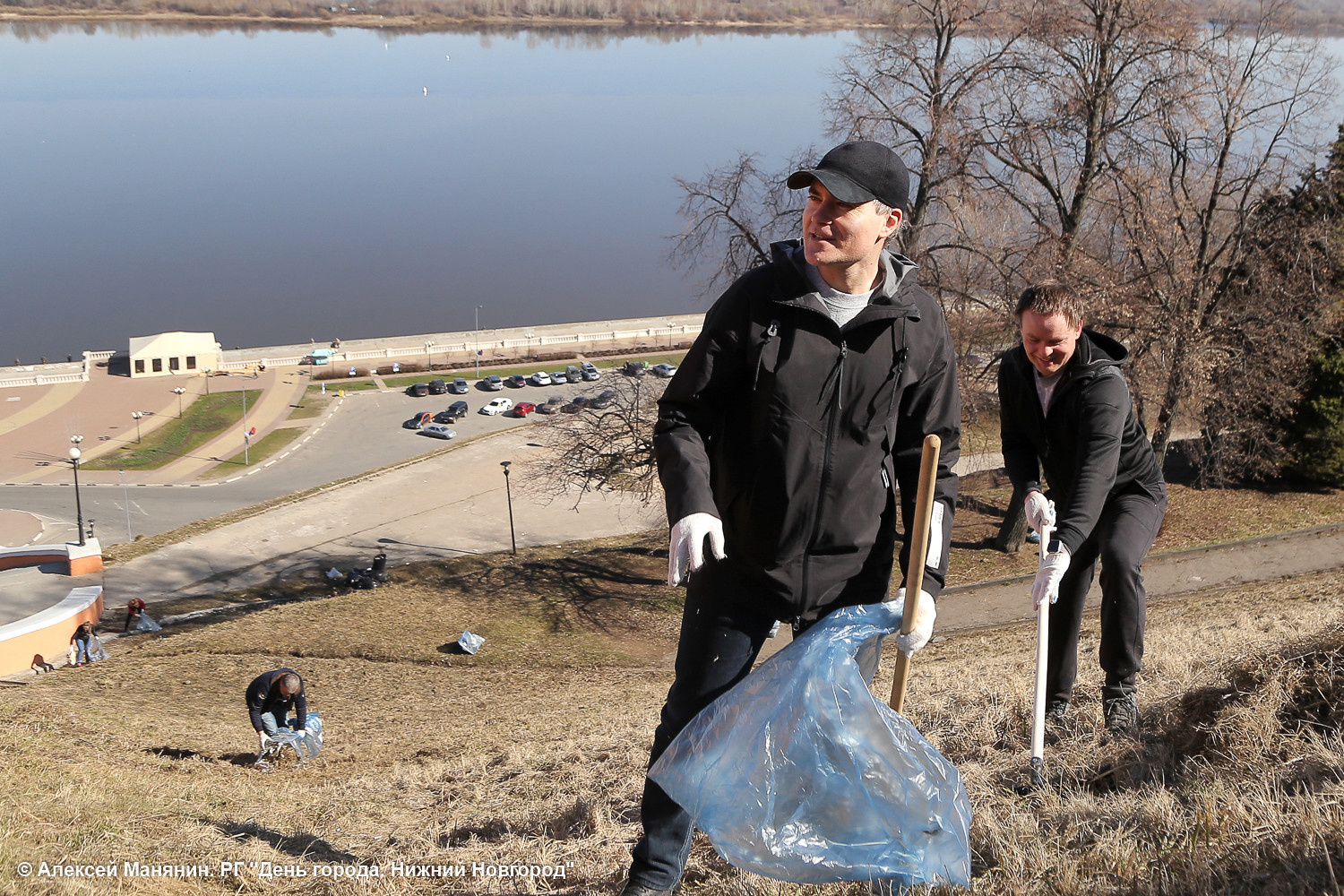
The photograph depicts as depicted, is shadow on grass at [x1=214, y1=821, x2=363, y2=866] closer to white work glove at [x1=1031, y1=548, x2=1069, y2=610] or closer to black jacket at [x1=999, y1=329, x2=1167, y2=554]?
white work glove at [x1=1031, y1=548, x2=1069, y2=610]

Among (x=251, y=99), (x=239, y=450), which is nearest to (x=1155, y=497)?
(x=239, y=450)

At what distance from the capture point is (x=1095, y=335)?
427 centimetres

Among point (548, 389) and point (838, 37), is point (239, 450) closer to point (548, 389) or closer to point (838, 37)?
point (548, 389)

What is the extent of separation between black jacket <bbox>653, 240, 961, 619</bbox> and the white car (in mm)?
41613

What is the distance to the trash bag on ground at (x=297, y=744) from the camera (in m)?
7.66

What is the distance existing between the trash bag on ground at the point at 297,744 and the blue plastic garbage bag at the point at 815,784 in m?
5.78

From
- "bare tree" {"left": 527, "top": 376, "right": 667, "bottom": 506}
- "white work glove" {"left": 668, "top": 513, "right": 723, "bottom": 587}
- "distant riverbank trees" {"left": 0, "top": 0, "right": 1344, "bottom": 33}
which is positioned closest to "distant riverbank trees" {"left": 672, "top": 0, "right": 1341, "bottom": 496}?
"bare tree" {"left": 527, "top": 376, "right": 667, "bottom": 506}

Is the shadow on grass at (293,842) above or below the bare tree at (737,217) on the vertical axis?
below

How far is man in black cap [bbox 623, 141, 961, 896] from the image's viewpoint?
2885mm

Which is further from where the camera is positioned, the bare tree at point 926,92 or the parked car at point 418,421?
the parked car at point 418,421

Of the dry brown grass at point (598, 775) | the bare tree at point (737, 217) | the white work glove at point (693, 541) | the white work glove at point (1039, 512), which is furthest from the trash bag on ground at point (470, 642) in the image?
the white work glove at point (693, 541)

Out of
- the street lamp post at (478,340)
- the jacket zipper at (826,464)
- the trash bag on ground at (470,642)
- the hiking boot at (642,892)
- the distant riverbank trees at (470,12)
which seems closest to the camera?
the jacket zipper at (826,464)

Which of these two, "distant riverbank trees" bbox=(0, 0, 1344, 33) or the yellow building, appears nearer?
the yellow building

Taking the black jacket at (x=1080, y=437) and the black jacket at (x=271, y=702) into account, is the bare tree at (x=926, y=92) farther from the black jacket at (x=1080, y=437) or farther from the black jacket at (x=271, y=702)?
the black jacket at (x=1080, y=437)
